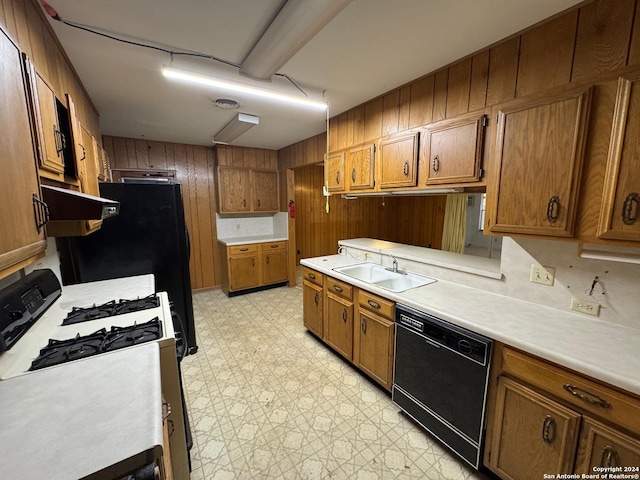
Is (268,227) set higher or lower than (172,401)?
higher

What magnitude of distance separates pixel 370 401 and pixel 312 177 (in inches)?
182

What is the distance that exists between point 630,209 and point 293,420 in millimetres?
2267

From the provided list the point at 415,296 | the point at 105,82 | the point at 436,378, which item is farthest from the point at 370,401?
the point at 105,82

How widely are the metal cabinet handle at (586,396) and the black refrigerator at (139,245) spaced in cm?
253

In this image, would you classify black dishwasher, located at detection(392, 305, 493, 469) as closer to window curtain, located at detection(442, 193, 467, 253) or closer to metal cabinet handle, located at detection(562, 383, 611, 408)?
metal cabinet handle, located at detection(562, 383, 611, 408)

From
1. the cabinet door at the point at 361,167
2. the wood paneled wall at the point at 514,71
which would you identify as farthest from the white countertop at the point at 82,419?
the wood paneled wall at the point at 514,71

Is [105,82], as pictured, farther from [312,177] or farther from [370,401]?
[312,177]

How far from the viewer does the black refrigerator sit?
2.23 m

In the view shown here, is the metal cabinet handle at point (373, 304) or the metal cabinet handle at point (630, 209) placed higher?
the metal cabinet handle at point (630, 209)

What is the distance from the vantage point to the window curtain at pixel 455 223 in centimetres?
414

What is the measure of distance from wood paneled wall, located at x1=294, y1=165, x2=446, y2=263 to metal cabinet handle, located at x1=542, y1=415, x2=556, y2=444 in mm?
4278

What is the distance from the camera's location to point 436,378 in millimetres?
1688

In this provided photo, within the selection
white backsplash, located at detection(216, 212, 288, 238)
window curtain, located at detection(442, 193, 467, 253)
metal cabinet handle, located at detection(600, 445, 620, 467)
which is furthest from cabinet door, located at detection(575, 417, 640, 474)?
white backsplash, located at detection(216, 212, 288, 238)

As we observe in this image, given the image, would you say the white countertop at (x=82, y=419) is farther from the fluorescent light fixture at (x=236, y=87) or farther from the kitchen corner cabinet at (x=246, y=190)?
the kitchen corner cabinet at (x=246, y=190)
